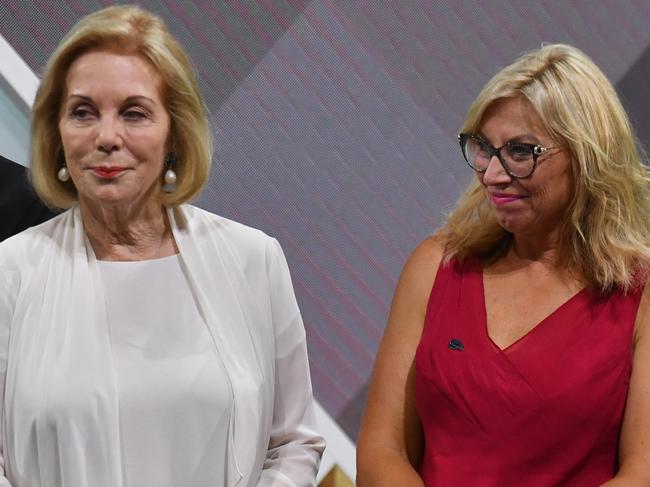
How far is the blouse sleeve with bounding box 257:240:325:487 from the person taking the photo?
2264 mm

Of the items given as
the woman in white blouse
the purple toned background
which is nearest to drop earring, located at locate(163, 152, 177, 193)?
the woman in white blouse

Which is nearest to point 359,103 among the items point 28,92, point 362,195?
point 362,195

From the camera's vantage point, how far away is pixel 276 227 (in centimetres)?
326

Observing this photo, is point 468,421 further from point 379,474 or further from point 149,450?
point 149,450

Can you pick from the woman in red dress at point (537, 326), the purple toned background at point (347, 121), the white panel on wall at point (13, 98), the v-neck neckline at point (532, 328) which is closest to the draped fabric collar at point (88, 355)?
the woman in red dress at point (537, 326)

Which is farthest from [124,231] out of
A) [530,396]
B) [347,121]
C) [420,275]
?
[347,121]

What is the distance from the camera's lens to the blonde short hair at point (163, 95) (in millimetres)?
2141

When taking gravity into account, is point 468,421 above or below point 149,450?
below

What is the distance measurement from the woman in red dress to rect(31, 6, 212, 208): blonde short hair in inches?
20.3

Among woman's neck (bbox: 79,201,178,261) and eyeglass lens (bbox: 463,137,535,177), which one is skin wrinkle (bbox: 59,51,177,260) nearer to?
woman's neck (bbox: 79,201,178,261)

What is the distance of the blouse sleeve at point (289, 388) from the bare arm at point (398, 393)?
0.35ft

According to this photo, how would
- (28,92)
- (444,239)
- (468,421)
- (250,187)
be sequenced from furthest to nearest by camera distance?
(250,187) → (28,92) → (444,239) → (468,421)

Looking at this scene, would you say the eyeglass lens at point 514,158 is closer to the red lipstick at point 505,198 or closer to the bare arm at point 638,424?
the red lipstick at point 505,198

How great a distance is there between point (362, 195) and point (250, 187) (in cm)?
33
